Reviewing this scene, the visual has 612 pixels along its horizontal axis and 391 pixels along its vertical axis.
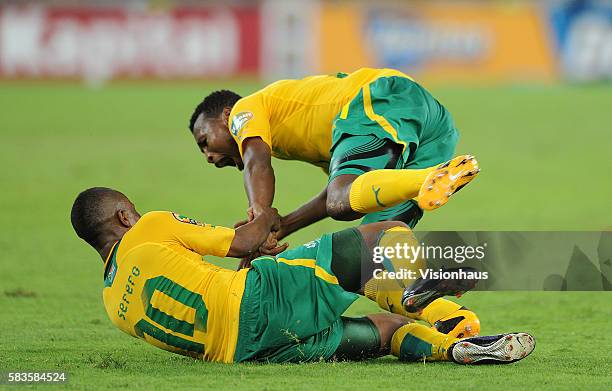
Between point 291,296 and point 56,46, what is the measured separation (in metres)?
24.6

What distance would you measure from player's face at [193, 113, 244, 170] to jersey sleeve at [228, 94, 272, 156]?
13 centimetres

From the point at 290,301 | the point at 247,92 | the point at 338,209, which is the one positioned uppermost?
the point at 338,209

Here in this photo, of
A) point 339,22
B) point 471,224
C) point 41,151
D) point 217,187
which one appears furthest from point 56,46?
point 471,224

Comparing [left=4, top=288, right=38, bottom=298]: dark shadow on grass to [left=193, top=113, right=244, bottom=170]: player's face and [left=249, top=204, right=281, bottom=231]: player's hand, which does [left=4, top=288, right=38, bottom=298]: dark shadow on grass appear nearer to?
[left=193, top=113, right=244, bottom=170]: player's face

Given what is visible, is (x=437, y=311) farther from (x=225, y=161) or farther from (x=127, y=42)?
(x=127, y=42)

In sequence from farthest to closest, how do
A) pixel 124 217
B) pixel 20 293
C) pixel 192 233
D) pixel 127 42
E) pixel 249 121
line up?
pixel 127 42, pixel 20 293, pixel 249 121, pixel 124 217, pixel 192 233

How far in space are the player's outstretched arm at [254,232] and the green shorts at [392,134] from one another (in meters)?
0.39

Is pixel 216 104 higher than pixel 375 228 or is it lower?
higher

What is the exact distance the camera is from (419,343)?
5.75 meters

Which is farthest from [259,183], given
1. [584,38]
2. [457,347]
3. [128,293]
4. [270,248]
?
[584,38]

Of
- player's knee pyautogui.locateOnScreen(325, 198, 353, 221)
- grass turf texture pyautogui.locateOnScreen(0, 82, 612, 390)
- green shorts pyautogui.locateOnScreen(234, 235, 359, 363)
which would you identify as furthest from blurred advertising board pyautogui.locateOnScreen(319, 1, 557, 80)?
green shorts pyautogui.locateOnScreen(234, 235, 359, 363)

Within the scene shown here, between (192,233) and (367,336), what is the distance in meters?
0.96

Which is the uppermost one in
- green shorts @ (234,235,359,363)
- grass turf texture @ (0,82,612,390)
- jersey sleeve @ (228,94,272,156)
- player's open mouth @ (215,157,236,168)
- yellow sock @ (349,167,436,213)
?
jersey sleeve @ (228,94,272,156)

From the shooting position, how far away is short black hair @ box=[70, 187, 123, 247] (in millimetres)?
5664
